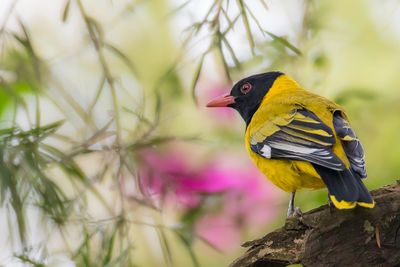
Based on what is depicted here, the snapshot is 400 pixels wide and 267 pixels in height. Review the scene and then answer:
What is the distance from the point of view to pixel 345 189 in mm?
2225

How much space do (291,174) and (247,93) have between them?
76cm

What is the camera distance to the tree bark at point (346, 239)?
218cm

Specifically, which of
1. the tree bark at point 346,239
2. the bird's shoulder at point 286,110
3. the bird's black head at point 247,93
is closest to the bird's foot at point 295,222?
the tree bark at point 346,239

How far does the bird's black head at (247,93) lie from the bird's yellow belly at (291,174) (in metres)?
0.60

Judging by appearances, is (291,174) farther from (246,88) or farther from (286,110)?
(246,88)

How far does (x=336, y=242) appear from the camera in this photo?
2191 mm

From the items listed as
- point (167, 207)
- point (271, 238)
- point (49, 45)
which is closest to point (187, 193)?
point (167, 207)

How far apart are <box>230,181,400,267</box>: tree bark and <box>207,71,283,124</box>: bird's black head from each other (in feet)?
3.34

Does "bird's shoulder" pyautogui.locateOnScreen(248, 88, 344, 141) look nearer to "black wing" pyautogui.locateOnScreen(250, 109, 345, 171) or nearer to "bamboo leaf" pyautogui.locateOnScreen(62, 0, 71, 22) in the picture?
"black wing" pyautogui.locateOnScreen(250, 109, 345, 171)

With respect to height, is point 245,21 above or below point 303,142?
above

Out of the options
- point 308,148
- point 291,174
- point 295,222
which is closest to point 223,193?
point 291,174

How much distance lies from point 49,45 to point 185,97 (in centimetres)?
63

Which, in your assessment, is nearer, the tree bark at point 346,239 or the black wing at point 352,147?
the tree bark at point 346,239

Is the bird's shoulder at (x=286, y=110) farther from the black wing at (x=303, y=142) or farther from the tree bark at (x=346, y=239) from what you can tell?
the tree bark at (x=346, y=239)
